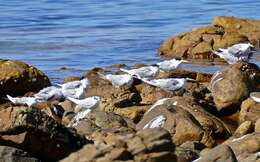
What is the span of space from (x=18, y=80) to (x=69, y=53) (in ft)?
21.0

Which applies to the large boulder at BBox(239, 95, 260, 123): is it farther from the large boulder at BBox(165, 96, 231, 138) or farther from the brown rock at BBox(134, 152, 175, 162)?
the brown rock at BBox(134, 152, 175, 162)

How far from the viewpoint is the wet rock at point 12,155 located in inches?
257

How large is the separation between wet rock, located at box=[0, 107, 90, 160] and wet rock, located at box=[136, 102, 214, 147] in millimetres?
2133

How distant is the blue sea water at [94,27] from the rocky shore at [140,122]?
6.38ft

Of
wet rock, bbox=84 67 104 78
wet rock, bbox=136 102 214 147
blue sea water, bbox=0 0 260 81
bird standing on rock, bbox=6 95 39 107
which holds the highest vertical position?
wet rock, bbox=136 102 214 147

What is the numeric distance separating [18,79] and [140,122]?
→ 328 centimetres

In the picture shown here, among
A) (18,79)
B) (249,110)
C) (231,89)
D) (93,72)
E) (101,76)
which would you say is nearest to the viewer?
(249,110)

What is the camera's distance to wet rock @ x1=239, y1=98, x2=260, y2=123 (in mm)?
10922

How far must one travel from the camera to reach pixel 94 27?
76.0 feet

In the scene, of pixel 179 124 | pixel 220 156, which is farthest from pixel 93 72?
pixel 220 156

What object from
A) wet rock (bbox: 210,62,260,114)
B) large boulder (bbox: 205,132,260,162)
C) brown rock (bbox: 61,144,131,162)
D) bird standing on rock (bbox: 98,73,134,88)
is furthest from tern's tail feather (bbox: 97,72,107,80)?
brown rock (bbox: 61,144,131,162)

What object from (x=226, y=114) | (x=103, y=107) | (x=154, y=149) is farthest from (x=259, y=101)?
(x=154, y=149)

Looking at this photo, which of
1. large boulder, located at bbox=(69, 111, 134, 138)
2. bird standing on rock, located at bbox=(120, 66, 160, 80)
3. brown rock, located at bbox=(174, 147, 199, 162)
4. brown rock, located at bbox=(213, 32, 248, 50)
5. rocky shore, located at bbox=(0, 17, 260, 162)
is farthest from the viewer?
brown rock, located at bbox=(213, 32, 248, 50)

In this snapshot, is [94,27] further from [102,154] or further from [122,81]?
[102,154]
